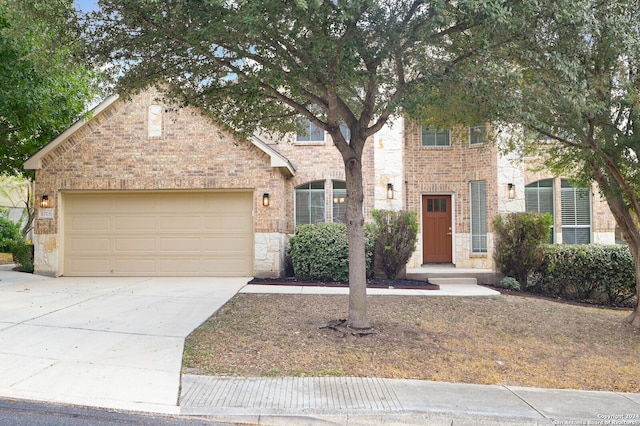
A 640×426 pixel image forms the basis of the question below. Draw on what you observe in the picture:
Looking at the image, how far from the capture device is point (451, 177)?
47.5 feet

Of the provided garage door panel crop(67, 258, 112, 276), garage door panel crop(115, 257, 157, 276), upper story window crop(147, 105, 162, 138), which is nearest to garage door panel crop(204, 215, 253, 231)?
garage door panel crop(115, 257, 157, 276)

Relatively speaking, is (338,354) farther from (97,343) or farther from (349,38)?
(349,38)

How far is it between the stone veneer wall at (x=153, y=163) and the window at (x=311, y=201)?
1.61 m

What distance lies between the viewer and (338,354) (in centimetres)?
596

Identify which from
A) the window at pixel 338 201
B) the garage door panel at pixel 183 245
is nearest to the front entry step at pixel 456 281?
the window at pixel 338 201

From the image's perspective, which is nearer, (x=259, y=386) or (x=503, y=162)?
(x=259, y=386)

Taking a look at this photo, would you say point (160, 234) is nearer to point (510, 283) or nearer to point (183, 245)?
point (183, 245)

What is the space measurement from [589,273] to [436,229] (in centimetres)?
449

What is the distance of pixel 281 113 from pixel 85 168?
6.61m

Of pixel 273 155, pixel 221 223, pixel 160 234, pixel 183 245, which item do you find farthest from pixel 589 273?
pixel 160 234

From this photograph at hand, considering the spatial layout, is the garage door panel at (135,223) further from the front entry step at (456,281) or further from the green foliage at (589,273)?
the green foliage at (589,273)

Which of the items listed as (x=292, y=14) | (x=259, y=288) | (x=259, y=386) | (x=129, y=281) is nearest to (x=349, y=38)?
(x=292, y=14)

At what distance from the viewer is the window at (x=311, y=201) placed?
14078 millimetres

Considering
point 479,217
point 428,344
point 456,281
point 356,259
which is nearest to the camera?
point 428,344
